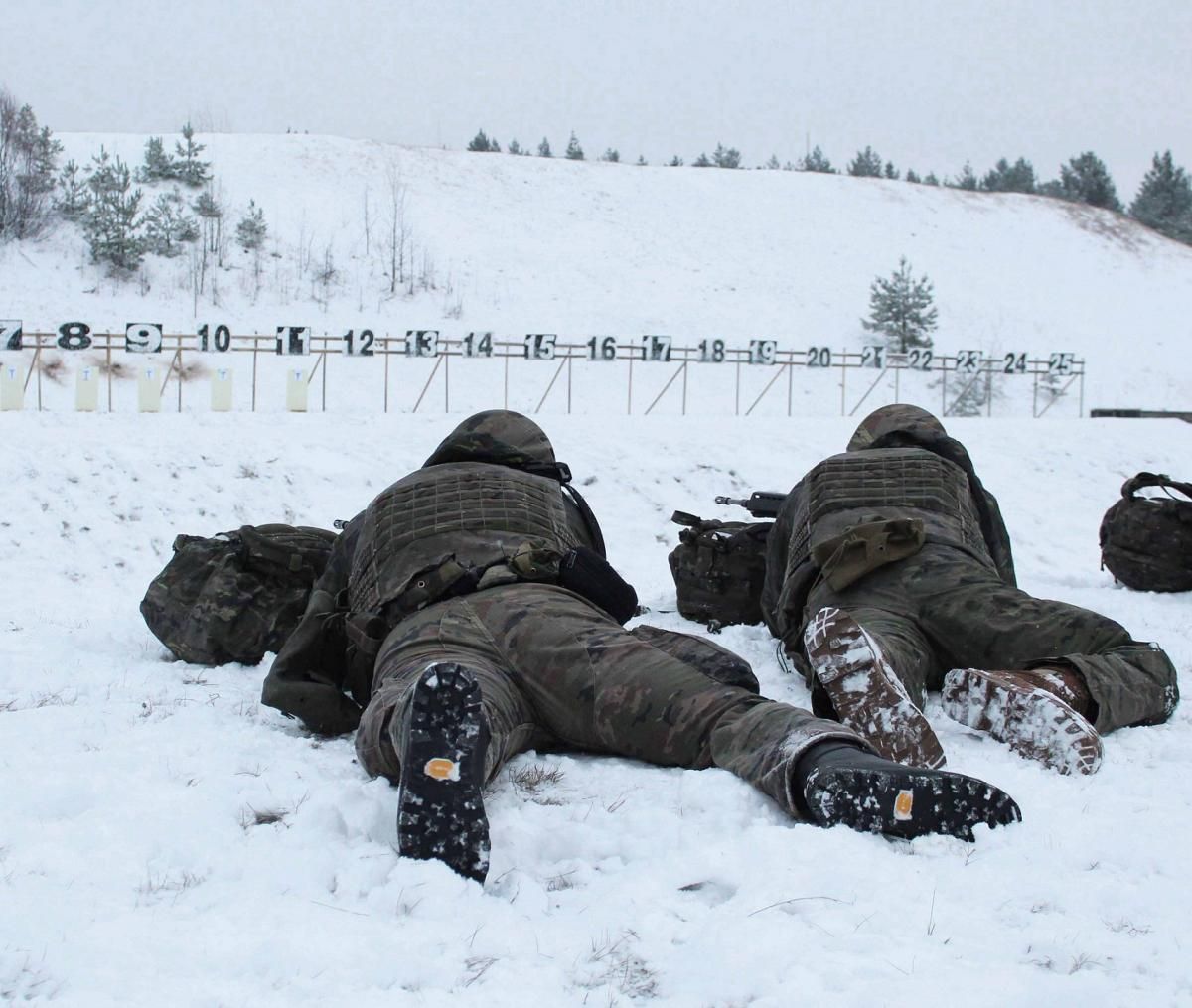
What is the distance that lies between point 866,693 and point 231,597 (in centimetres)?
267

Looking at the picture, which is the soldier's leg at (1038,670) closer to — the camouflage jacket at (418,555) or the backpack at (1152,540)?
the camouflage jacket at (418,555)

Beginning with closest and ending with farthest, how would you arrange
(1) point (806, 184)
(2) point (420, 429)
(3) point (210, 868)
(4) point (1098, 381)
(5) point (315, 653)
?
(3) point (210, 868), (5) point (315, 653), (2) point (420, 429), (4) point (1098, 381), (1) point (806, 184)

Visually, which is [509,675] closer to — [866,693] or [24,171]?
[866,693]

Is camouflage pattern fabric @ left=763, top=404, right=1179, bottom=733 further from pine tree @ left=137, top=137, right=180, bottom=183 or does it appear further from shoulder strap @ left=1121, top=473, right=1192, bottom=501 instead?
pine tree @ left=137, top=137, right=180, bottom=183

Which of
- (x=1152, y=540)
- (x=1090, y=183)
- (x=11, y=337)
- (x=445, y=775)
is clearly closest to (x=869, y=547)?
(x=445, y=775)

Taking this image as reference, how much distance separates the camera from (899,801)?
2.38 meters

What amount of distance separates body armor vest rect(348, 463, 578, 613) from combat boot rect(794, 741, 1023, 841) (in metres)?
1.50

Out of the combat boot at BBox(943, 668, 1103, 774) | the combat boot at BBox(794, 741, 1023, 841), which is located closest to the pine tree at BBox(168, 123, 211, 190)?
the combat boot at BBox(943, 668, 1103, 774)

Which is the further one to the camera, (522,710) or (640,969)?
(522,710)

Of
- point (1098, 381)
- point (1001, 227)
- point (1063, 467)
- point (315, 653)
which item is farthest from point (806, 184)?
point (315, 653)

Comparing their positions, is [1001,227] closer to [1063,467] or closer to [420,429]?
[1063,467]

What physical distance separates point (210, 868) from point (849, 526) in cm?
289

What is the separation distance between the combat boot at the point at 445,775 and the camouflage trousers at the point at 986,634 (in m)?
1.74

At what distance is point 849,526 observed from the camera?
4.56 metres
